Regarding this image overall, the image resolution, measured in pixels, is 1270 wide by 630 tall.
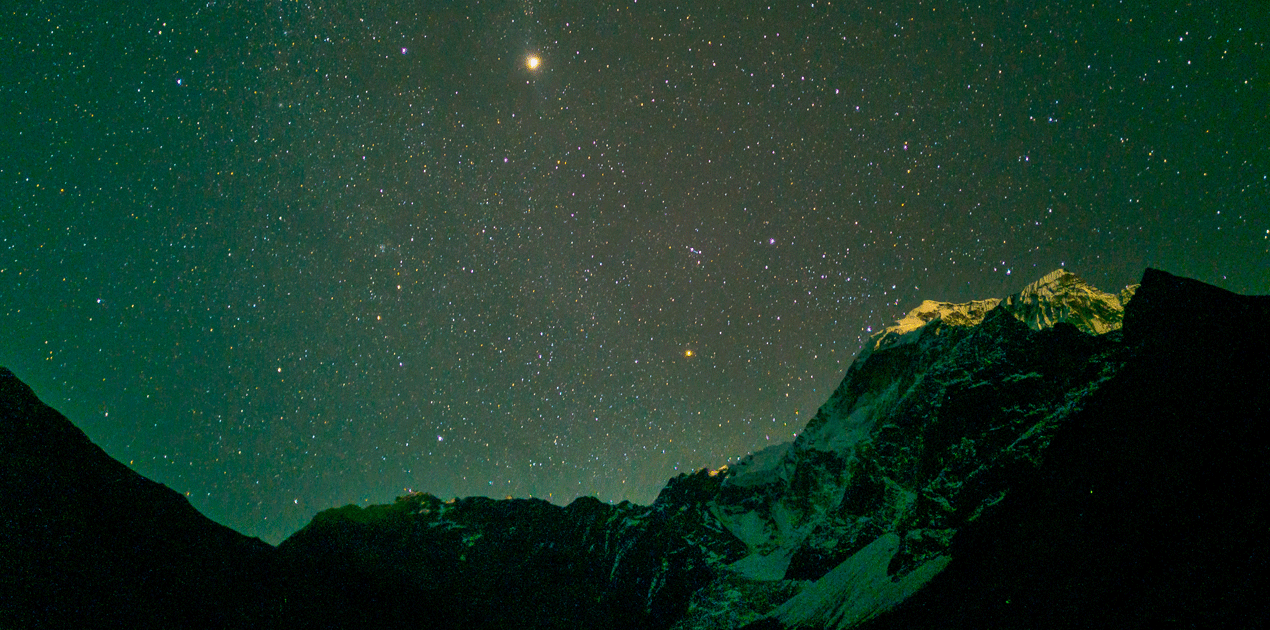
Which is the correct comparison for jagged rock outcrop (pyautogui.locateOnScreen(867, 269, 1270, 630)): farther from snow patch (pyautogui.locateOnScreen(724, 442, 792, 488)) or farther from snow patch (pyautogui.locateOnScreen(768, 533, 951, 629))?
snow patch (pyautogui.locateOnScreen(724, 442, 792, 488))

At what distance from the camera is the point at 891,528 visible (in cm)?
9594

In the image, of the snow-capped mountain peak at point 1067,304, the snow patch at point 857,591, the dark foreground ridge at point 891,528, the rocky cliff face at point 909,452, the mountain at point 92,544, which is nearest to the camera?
the mountain at point 92,544

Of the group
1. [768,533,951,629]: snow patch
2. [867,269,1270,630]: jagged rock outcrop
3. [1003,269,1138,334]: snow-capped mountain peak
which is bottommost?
[768,533,951,629]: snow patch

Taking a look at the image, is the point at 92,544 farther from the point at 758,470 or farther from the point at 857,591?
the point at 758,470

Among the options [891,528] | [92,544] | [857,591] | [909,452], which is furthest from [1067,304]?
[92,544]

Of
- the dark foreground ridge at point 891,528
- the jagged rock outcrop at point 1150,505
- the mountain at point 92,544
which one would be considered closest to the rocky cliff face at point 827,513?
the dark foreground ridge at point 891,528

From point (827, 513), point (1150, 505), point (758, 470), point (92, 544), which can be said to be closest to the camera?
point (92, 544)

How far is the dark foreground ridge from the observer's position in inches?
1378

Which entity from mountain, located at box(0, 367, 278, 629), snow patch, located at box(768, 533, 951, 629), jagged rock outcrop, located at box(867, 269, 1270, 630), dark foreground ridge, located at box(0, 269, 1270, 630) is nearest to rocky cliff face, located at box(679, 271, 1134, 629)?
snow patch, located at box(768, 533, 951, 629)

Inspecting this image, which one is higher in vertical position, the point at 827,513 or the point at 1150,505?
the point at 1150,505

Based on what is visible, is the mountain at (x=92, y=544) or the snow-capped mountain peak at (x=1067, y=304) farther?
the snow-capped mountain peak at (x=1067, y=304)

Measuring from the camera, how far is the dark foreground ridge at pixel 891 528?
35000 mm

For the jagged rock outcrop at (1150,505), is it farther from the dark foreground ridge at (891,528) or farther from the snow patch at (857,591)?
the snow patch at (857,591)

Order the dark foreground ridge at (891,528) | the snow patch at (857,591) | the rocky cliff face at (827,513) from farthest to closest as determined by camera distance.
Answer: the rocky cliff face at (827,513)
the snow patch at (857,591)
the dark foreground ridge at (891,528)
